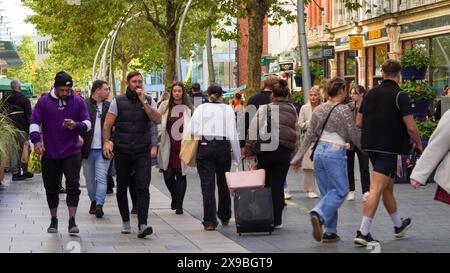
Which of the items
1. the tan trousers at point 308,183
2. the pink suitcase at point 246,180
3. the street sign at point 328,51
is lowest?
the tan trousers at point 308,183

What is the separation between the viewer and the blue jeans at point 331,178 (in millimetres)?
12125

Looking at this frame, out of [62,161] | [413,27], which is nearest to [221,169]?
[62,161]

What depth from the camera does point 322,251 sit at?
11.5 metres

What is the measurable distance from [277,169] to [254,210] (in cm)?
77

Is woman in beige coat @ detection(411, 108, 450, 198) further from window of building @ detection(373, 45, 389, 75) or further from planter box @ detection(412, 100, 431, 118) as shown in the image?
window of building @ detection(373, 45, 389, 75)

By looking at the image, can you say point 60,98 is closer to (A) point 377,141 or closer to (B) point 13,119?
(A) point 377,141

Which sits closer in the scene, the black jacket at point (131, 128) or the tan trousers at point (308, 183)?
the black jacket at point (131, 128)

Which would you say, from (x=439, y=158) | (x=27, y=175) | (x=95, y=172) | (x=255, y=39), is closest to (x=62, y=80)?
(x=95, y=172)

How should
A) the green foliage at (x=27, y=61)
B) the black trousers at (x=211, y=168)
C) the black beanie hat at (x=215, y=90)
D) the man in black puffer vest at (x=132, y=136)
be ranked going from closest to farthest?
1. the man in black puffer vest at (x=132, y=136)
2. the black trousers at (x=211, y=168)
3. the black beanie hat at (x=215, y=90)
4. the green foliage at (x=27, y=61)

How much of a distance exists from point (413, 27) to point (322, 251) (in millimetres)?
31319

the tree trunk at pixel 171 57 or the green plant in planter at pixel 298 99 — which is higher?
the tree trunk at pixel 171 57

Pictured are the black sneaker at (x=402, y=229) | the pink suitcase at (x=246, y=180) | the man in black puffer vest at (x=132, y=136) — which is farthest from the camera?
the pink suitcase at (x=246, y=180)

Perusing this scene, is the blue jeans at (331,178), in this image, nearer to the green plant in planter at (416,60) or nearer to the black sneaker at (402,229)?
the black sneaker at (402,229)

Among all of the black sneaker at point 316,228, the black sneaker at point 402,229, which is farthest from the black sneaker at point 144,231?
the black sneaker at point 402,229
